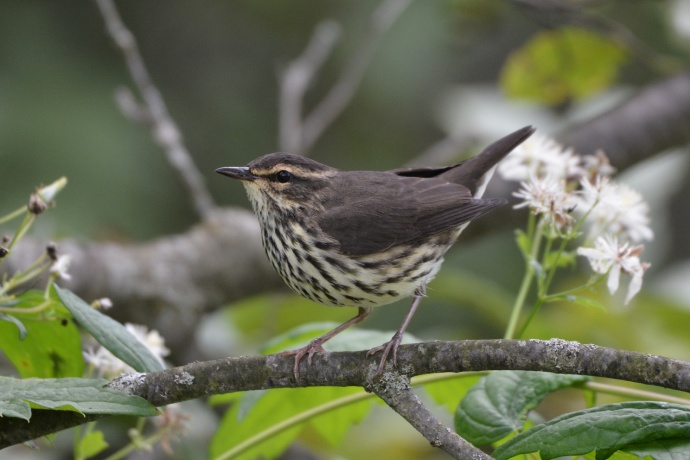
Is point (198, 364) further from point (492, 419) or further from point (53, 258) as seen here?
point (492, 419)

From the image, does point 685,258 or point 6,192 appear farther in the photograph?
point 685,258

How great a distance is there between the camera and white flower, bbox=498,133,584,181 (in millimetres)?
3186

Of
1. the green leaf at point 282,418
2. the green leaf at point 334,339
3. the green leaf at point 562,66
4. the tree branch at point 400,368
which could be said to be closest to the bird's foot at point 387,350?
the tree branch at point 400,368

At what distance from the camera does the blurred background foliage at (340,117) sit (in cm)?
524

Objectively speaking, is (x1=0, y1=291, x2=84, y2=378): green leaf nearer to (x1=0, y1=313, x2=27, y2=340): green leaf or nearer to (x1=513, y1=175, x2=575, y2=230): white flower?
(x1=0, y1=313, x2=27, y2=340): green leaf

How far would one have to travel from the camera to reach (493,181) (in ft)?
17.7

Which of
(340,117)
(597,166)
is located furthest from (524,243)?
(340,117)

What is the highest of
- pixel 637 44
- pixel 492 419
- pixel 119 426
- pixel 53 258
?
pixel 637 44

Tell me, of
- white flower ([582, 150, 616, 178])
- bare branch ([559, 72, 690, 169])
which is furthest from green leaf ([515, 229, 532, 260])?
bare branch ([559, 72, 690, 169])

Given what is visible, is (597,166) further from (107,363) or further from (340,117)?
(340,117)

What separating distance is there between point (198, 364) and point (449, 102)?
165 inches

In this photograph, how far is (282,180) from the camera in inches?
148

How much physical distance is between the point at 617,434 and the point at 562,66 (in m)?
4.08

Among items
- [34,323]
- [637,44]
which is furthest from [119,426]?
[637,44]
